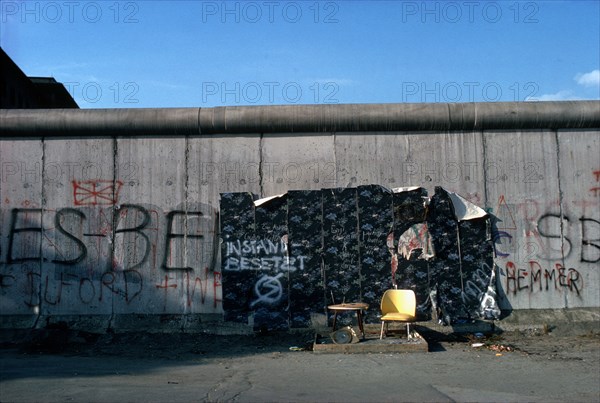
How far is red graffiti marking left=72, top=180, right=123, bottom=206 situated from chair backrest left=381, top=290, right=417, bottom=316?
5779mm

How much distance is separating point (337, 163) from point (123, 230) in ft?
15.0

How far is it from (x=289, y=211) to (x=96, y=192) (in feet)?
13.1

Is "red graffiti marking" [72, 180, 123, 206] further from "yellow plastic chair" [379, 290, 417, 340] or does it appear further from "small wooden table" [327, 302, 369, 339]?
"yellow plastic chair" [379, 290, 417, 340]

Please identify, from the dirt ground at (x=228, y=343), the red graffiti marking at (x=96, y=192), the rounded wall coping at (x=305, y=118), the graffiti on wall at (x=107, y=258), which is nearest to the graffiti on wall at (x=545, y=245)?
the dirt ground at (x=228, y=343)

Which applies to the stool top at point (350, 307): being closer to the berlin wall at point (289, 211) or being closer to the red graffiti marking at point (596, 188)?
the berlin wall at point (289, 211)

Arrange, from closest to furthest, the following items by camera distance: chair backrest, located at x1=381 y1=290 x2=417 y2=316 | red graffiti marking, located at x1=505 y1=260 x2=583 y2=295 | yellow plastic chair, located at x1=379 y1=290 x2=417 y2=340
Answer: yellow plastic chair, located at x1=379 y1=290 x2=417 y2=340, chair backrest, located at x1=381 y1=290 x2=417 y2=316, red graffiti marking, located at x1=505 y1=260 x2=583 y2=295

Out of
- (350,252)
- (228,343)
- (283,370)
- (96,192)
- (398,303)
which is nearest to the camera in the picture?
(283,370)

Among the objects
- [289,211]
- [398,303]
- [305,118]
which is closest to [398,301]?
[398,303]

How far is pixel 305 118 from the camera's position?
12.8 meters

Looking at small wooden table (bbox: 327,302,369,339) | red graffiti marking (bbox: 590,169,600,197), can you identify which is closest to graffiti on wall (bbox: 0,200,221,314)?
small wooden table (bbox: 327,302,369,339)

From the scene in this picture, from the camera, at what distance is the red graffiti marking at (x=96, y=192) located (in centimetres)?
1282

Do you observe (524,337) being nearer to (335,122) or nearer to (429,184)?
(429,184)

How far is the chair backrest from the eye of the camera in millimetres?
11781

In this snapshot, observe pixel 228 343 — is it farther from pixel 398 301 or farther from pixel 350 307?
pixel 398 301
